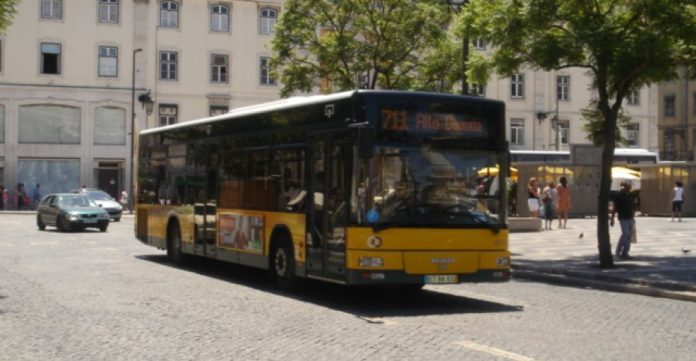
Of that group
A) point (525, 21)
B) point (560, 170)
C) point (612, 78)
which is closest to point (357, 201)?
point (525, 21)

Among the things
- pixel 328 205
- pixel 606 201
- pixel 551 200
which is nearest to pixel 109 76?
pixel 551 200

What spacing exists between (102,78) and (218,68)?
6729mm

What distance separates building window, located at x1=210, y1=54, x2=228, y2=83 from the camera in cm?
5978

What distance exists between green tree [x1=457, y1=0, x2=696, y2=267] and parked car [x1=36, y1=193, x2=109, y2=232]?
63.1ft

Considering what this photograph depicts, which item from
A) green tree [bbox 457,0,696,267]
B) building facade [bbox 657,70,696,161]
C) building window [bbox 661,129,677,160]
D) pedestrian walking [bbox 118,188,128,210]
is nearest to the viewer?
green tree [bbox 457,0,696,267]

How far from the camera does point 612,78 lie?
2066cm

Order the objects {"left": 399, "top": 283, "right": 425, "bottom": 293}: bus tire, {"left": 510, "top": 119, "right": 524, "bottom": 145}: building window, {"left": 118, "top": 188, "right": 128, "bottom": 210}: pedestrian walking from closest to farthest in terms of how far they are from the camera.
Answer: {"left": 399, "top": 283, "right": 425, "bottom": 293}: bus tire → {"left": 118, "top": 188, "right": 128, "bottom": 210}: pedestrian walking → {"left": 510, "top": 119, "right": 524, "bottom": 145}: building window

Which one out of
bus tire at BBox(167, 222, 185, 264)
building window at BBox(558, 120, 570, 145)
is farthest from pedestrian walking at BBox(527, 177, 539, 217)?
building window at BBox(558, 120, 570, 145)

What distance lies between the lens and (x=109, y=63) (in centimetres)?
5784

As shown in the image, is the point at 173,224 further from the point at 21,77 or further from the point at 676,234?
the point at 21,77

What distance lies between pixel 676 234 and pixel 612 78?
13487 mm

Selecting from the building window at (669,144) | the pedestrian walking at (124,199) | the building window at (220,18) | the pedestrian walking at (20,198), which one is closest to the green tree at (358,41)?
the pedestrian walking at (124,199)

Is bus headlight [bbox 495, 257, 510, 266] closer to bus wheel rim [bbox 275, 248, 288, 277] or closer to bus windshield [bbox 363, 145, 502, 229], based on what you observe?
bus windshield [bbox 363, 145, 502, 229]

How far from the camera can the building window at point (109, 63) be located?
57781 mm
